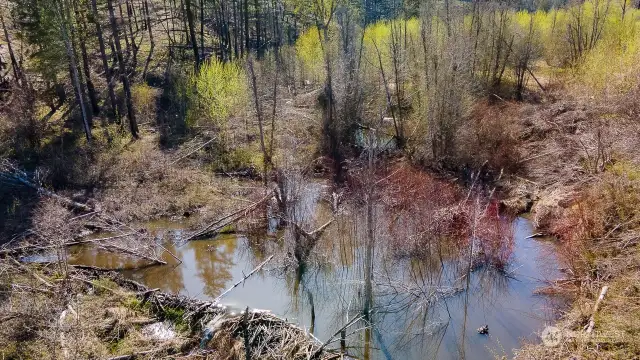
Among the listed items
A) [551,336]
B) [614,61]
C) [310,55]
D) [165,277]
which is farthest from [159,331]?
[614,61]

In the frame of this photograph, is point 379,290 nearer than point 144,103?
Yes

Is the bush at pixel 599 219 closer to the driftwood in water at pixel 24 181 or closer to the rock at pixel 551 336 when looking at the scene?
the rock at pixel 551 336

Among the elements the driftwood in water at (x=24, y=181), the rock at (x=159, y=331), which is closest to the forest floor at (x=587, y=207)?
the rock at (x=159, y=331)

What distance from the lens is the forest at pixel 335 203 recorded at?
492 inches

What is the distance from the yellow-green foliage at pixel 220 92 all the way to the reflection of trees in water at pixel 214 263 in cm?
851

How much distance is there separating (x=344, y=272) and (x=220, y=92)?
12747 millimetres

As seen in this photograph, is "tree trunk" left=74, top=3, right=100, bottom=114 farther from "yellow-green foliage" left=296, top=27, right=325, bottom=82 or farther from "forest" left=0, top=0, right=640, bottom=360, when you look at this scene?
"yellow-green foliage" left=296, top=27, right=325, bottom=82

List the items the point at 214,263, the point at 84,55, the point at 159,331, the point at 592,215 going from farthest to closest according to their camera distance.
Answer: the point at 84,55
the point at 214,263
the point at 592,215
the point at 159,331

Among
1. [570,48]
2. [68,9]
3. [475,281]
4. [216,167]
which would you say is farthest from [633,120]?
[68,9]

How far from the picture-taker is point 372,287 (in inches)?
560

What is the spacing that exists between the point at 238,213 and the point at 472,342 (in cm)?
1024

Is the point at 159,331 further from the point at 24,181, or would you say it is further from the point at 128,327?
the point at 24,181

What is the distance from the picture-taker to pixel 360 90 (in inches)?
957

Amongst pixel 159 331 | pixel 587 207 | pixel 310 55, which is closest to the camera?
pixel 159 331
